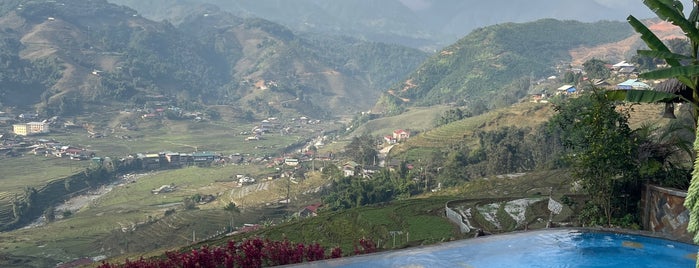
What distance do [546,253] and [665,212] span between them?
234 cm

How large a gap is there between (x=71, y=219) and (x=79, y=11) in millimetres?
134093

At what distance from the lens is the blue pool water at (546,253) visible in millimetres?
8938

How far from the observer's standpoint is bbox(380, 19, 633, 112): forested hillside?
392ft

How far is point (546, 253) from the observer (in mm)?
10047

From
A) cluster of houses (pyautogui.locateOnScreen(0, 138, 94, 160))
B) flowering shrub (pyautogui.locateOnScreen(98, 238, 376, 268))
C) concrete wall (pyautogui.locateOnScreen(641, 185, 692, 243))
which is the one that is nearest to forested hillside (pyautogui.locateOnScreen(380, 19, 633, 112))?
cluster of houses (pyautogui.locateOnScreen(0, 138, 94, 160))

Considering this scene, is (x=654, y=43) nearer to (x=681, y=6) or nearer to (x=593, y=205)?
(x=681, y=6)

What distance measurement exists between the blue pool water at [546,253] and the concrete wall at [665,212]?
1.48 feet

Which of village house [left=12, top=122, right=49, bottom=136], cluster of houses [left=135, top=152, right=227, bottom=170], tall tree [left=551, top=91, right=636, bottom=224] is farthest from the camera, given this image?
village house [left=12, top=122, right=49, bottom=136]

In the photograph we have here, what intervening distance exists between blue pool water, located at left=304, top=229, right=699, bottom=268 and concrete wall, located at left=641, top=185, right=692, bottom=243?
1.48 ft

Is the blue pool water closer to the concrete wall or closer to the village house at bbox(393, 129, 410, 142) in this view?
the concrete wall

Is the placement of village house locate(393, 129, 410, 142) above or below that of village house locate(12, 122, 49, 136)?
below

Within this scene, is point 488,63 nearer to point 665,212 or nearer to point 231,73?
point 231,73

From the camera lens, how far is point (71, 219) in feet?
167

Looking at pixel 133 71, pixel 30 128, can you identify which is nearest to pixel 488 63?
pixel 133 71
